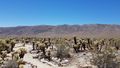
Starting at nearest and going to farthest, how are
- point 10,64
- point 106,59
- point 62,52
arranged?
point 10,64, point 106,59, point 62,52

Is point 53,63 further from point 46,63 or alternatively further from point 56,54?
point 56,54

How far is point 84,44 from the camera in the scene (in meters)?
33.6

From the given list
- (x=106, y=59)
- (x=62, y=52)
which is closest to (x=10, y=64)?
(x=106, y=59)

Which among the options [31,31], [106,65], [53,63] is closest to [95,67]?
[106,65]

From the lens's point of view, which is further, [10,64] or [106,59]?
[106,59]

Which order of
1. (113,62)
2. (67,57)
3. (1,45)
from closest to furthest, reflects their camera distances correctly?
(113,62), (67,57), (1,45)

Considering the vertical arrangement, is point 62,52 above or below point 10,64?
below

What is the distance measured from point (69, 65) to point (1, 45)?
12354 mm

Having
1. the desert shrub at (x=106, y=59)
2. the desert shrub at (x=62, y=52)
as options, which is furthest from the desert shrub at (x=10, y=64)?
the desert shrub at (x=62, y=52)

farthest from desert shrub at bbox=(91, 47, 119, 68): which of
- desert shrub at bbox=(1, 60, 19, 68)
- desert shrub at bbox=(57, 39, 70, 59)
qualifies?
desert shrub at bbox=(57, 39, 70, 59)

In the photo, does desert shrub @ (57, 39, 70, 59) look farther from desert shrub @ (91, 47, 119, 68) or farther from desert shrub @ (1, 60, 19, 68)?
desert shrub @ (1, 60, 19, 68)

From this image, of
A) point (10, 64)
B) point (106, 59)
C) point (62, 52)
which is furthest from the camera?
point (62, 52)

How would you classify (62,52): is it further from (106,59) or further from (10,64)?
(10,64)

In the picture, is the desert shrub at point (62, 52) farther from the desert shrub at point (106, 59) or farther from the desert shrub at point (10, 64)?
the desert shrub at point (10, 64)
